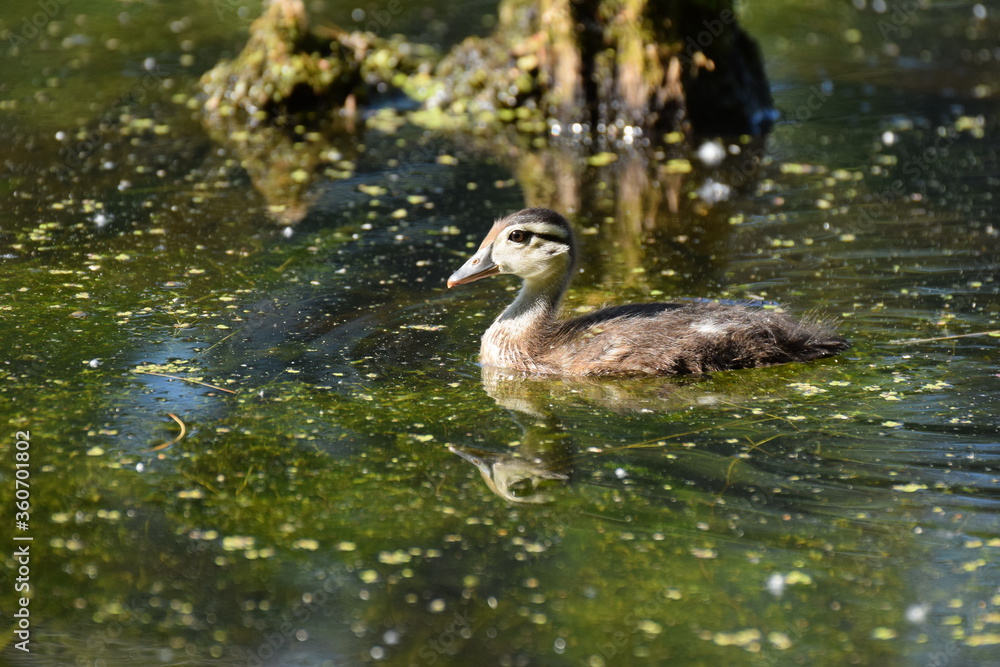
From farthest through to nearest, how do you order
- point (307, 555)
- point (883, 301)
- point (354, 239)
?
point (354, 239) < point (883, 301) < point (307, 555)

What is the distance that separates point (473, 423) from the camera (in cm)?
700

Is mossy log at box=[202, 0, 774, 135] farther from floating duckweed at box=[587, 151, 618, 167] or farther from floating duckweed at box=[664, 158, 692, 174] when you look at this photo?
floating duckweed at box=[664, 158, 692, 174]

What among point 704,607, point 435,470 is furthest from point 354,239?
point 704,607

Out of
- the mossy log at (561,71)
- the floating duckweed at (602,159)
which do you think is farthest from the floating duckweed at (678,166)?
the mossy log at (561,71)

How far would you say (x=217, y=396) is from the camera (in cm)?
720

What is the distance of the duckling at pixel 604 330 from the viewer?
300 inches

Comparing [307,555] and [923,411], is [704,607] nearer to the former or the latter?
[307,555]

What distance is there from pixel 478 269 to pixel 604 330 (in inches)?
38.3

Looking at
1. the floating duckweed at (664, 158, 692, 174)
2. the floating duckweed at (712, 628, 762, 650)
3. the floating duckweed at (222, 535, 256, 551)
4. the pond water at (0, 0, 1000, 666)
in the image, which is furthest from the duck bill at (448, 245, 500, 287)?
the floating duckweed at (664, 158, 692, 174)

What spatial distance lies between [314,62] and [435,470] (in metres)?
9.00

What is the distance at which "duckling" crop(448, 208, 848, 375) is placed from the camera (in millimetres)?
7629

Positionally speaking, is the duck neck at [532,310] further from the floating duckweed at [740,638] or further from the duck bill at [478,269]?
the floating duckweed at [740,638]

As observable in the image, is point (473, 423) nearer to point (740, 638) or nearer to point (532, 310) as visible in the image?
point (532, 310)

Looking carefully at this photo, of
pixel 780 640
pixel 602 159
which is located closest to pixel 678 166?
pixel 602 159
